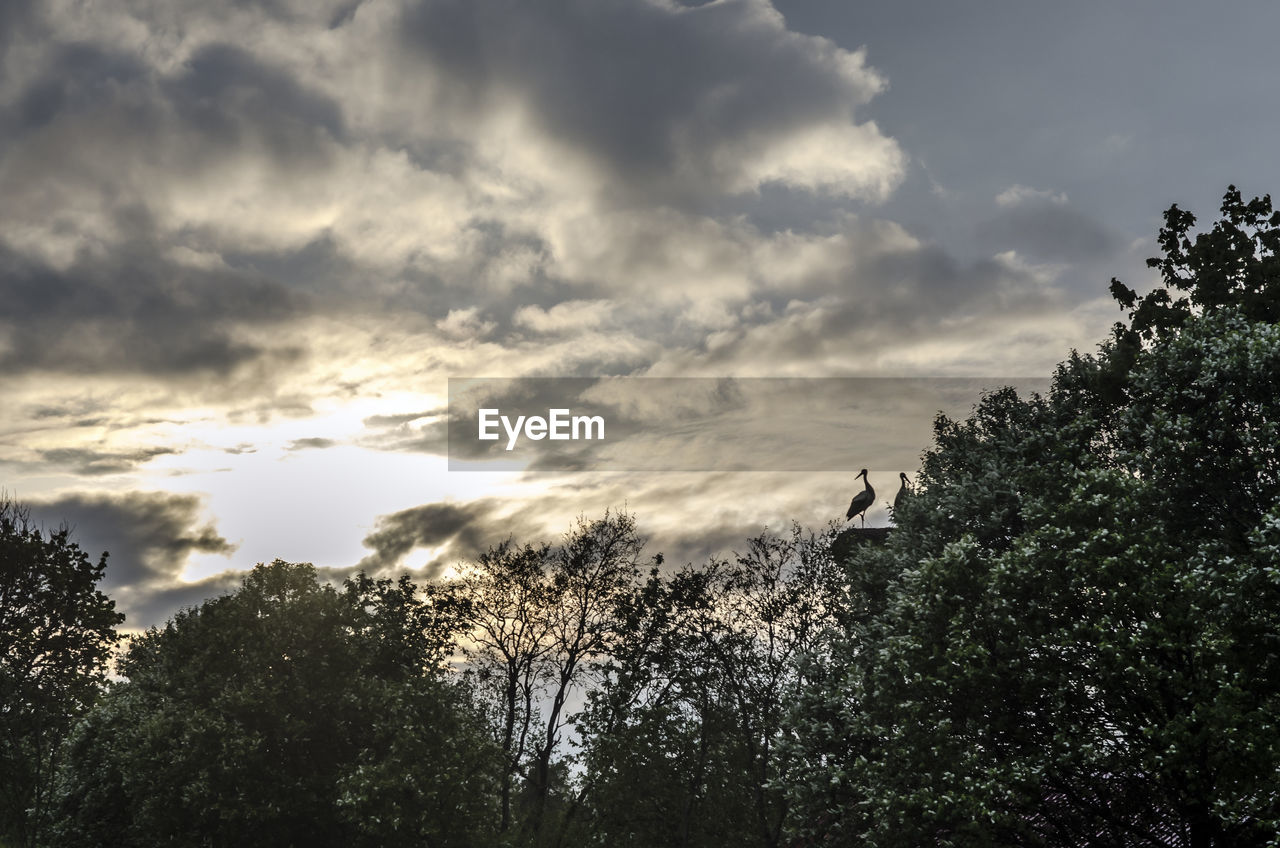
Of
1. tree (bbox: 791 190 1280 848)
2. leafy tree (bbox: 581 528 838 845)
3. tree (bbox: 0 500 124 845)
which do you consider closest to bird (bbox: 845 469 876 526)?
leafy tree (bbox: 581 528 838 845)

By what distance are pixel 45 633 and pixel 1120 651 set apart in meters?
49.9

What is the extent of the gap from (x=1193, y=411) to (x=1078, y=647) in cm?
643

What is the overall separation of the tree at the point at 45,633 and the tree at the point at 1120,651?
134 feet

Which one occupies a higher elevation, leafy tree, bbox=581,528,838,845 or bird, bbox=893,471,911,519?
bird, bbox=893,471,911,519

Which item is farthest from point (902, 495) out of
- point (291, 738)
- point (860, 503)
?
point (291, 738)

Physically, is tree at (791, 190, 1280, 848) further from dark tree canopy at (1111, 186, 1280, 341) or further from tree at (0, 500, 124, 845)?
tree at (0, 500, 124, 845)

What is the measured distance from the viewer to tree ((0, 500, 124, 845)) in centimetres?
→ 4700

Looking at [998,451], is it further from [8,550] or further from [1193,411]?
[8,550]

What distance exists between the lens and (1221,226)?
29031 mm

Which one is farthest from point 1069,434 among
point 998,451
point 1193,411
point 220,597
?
point 220,597

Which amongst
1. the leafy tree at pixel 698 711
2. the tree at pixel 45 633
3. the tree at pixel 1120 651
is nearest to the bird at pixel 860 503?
the leafy tree at pixel 698 711

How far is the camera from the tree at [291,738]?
35625 millimetres

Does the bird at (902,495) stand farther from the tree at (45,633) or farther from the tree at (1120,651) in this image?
the tree at (45,633)

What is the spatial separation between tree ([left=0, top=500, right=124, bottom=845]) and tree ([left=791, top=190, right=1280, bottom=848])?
40924 millimetres
